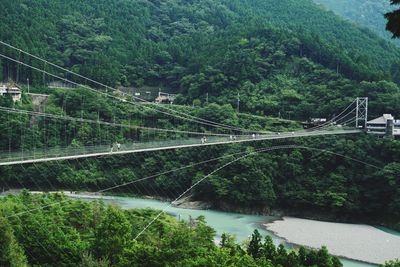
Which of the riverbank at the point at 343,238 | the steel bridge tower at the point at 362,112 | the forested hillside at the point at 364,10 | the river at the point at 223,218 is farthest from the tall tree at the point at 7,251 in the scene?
the forested hillside at the point at 364,10

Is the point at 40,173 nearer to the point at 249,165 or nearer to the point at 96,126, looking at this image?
the point at 96,126

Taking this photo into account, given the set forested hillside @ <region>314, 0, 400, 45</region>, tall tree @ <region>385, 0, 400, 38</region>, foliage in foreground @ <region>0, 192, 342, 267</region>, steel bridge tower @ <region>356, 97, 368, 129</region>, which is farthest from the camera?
forested hillside @ <region>314, 0, 400, 45</region>

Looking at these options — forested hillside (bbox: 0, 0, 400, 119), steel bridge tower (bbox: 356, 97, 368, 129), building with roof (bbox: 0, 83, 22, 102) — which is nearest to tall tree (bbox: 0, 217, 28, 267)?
building with roof (bbox: 0, 83, 22, 102)

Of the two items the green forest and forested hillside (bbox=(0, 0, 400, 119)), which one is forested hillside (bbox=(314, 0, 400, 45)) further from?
the green forest

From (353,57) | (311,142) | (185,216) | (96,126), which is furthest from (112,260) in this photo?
(353,57)

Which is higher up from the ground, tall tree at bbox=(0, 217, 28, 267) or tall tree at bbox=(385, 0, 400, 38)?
tall tree at bbox=(385, 0, 400, 38)

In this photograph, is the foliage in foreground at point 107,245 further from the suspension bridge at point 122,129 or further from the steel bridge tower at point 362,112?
the steel bridge tower at point 362,112

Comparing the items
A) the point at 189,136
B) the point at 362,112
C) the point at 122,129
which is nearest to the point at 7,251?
the point at 189,136
